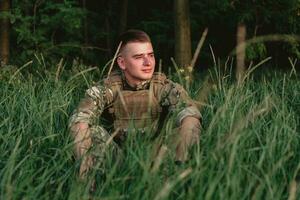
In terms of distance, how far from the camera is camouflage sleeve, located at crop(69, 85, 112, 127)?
3059 mm

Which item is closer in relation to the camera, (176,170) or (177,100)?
(176,170)

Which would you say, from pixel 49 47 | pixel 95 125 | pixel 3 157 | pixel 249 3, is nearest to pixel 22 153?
pixel 3 157

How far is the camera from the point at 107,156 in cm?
239

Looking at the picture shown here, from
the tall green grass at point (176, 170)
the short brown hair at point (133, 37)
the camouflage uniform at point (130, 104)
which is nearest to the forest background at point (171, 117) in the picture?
the tall green grass at point (176, 170)

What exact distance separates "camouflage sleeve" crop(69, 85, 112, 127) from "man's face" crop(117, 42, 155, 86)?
0.16 meters

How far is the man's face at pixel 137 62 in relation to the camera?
129 inches

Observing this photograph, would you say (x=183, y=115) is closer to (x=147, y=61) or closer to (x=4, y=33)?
(x=147, y=61)

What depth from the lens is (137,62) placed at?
3295 mm

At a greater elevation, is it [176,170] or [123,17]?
[123,17]

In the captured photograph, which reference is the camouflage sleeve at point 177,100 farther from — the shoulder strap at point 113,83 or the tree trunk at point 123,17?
the tree trunk at point 123,17

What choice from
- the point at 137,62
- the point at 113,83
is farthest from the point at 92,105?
the point at 137,62

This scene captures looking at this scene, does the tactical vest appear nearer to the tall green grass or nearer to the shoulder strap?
the shoulder strap

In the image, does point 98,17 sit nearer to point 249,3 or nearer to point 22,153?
point 249,3

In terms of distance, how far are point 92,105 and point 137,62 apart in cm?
35
